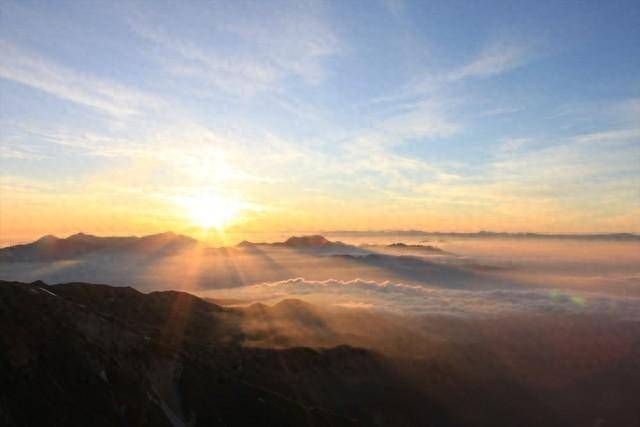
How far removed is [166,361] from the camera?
53.2 metres

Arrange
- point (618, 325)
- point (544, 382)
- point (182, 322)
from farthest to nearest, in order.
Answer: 1. point (618, 325)
2. point (544, 382)
3. point (182, 322)

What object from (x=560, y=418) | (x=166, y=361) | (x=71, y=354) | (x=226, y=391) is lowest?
(x=560, y=418)

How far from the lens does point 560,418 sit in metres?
107

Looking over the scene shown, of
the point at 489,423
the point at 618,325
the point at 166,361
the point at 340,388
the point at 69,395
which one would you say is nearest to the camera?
the point at 69,395

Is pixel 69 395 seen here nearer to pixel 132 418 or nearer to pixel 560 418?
pixel 132 418

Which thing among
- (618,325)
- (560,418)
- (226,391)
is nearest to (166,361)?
(226,391)

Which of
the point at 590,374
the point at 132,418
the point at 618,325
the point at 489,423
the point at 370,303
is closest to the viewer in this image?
the point at 132,418

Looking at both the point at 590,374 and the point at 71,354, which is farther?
the point at 590,374

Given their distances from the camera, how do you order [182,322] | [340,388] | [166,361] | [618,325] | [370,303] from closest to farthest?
[166,361] < [340,388] < [182,322] < [618,325] < [370,303]

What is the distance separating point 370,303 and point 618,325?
8826 centimetres

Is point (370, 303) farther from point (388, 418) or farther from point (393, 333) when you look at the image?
point (388, 418)

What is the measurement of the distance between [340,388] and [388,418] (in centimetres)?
1097

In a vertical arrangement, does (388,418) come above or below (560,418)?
above

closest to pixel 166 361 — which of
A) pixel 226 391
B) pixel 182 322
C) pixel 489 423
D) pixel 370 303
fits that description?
pixel 226 391
